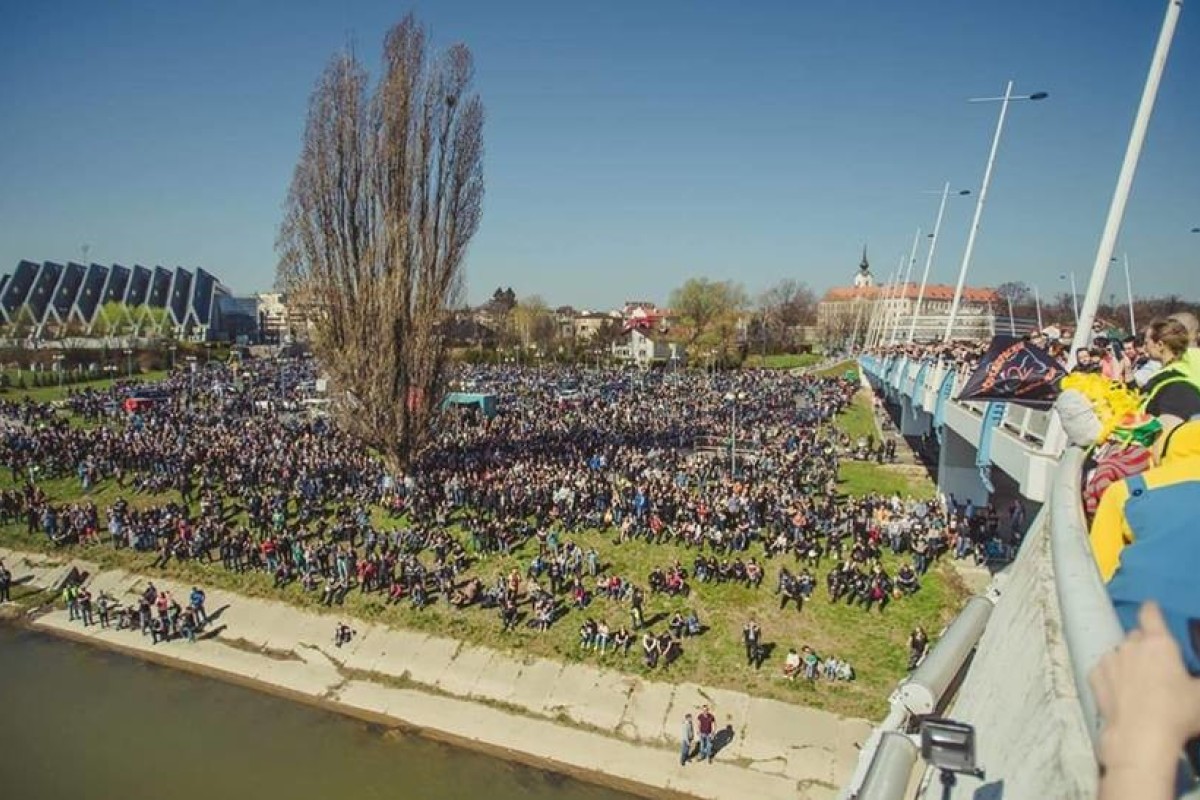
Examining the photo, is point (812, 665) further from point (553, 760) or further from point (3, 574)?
point (3, 574)

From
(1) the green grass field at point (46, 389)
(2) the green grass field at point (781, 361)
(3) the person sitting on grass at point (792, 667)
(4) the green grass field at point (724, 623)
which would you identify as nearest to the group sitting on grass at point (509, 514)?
(4) the green grass field at point (724, 623)

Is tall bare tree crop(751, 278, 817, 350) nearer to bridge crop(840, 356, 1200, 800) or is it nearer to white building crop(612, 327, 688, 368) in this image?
white building crop(612, 327, 688, 368)

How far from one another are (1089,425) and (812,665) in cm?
1615

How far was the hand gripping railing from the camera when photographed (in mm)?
1563

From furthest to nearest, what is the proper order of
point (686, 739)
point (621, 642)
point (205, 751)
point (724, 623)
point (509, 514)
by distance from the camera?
point (509, 514)
point (724, 623)
point (621, 642)
point (205, 751)
point (686, 739)

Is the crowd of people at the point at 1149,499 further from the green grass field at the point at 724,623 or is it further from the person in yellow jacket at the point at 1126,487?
the green grass field at the point at 724,623

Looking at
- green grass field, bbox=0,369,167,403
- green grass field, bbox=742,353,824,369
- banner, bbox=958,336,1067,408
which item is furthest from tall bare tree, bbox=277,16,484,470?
green grass field, bbox=742,353,824,369

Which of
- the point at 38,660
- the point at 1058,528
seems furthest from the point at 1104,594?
the point at 38,660

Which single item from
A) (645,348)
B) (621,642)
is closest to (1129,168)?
(621,642)

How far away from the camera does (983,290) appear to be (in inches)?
6806

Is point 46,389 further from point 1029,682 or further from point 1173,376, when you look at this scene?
point 1029,682

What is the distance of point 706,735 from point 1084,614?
16.4 meters

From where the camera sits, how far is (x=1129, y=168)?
41.9 ft

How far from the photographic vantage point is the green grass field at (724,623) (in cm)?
1872
